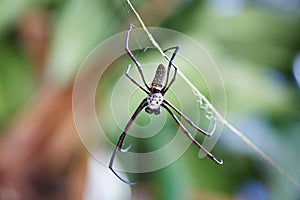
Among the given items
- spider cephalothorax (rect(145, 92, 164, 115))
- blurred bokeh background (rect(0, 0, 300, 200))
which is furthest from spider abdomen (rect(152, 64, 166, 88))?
blurred bokeh background (rect(0, 0, 300, 200))

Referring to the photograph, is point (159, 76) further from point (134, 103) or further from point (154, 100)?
point (134, 103)

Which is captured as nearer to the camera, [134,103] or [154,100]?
[154,100]

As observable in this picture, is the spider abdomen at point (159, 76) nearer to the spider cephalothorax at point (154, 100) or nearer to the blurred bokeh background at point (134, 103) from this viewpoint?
the spider cephalothorax at point (154, 100)

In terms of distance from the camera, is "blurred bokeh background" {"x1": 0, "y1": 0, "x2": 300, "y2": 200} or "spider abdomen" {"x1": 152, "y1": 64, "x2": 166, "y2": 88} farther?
"blurred bokeh background" {"x1": 0, "y1": 0, "x2": 300, "y2": 200}

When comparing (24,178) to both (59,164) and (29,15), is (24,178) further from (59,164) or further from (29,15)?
(29,15)

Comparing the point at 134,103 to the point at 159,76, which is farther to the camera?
the point at 134,103

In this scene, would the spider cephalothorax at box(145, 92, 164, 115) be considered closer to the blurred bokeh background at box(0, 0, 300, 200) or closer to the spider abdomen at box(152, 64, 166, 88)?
the spider abdomen at box(152, 64, 166, 88)

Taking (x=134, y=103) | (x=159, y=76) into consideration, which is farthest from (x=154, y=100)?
(x=134, y=103)

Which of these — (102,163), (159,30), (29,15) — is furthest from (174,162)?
(29,15)

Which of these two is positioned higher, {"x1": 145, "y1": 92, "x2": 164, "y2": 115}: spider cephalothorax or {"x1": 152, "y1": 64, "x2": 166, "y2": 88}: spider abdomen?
{"x1": 152, "y1": 64, "x2": 166, "y2": 88}: spider abdomen
